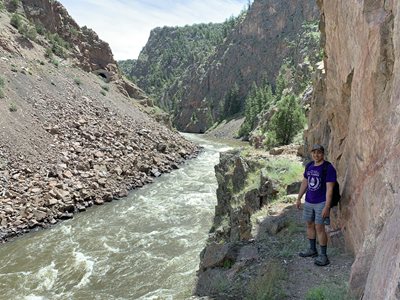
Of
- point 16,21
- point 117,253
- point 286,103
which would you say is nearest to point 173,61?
point 16,21

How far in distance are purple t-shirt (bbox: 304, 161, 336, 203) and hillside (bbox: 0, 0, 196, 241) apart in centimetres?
1454

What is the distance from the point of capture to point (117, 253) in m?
15.8

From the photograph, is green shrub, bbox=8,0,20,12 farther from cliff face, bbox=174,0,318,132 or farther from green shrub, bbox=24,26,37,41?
cliff face, bbox=174,0,318,132

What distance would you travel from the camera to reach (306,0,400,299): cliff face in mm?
4391

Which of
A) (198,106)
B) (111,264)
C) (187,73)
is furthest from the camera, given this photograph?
(187,73)

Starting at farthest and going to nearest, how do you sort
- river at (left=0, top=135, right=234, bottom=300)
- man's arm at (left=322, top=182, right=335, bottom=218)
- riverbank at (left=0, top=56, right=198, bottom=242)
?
riverbank at (left=0, top=56, right=198, bottom=242) → river at (left=0, top=135, right=234, bottom=300) → man's arm at (left=322, top=182, right=335, bottom=218)

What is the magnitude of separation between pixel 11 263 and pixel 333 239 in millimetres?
12010

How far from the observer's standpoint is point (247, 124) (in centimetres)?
6862

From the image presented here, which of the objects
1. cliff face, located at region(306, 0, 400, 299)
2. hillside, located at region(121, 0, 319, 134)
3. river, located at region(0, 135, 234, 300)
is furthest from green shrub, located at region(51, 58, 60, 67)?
hillside, located at region(121, 0, 319, 134)

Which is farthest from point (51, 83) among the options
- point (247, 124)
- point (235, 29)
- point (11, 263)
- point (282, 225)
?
point (235, 29)

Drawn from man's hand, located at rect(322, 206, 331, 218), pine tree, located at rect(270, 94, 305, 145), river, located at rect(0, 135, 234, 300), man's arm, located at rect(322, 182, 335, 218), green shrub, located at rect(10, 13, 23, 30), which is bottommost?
river, located at rect(0, 135, 234, 300)

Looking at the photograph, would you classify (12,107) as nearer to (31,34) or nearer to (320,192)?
(31,34)

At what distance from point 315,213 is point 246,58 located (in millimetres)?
108941

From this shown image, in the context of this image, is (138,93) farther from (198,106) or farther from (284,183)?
(198,106)
